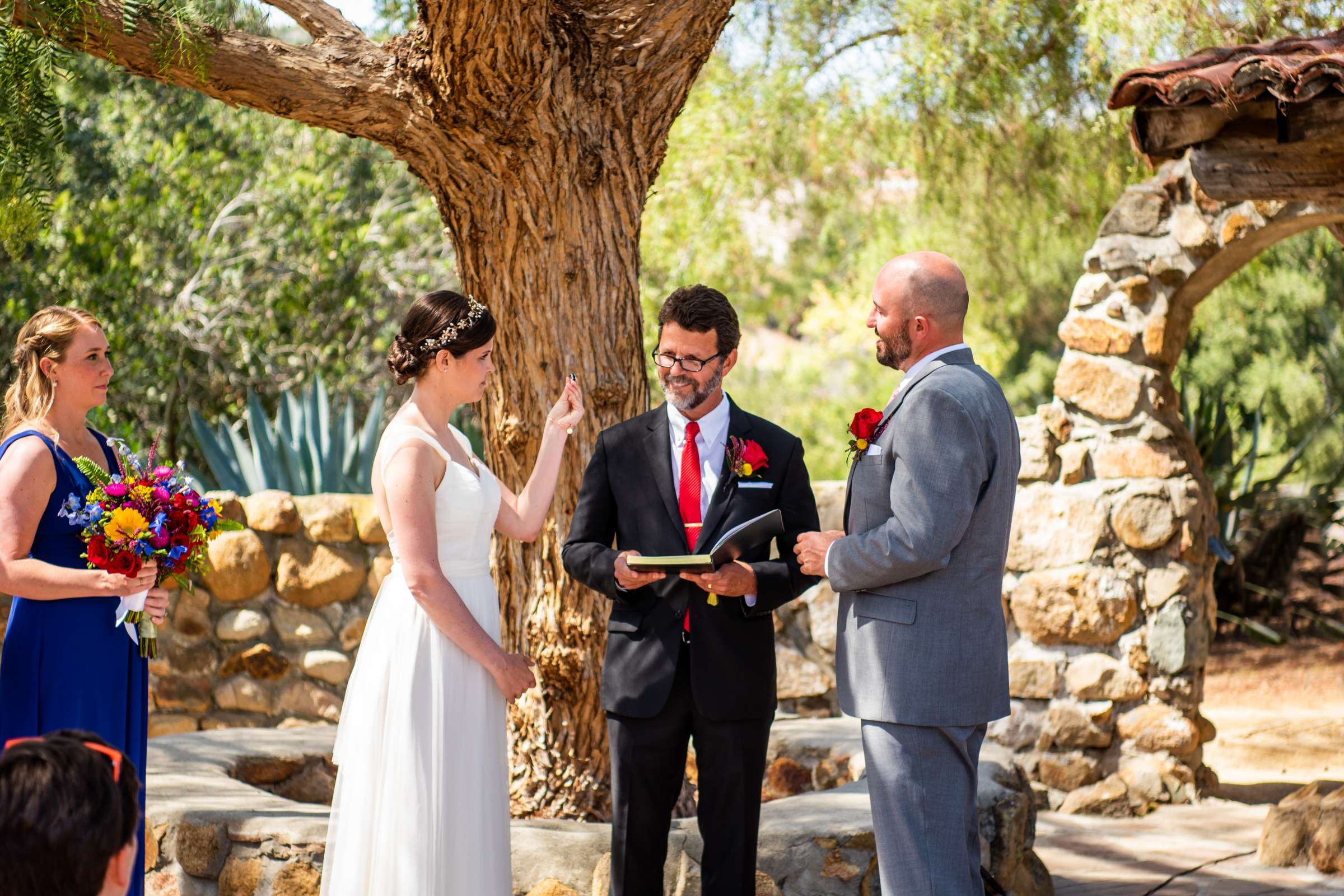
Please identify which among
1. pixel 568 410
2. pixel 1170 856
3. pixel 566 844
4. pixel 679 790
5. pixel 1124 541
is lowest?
pixel 1170 856

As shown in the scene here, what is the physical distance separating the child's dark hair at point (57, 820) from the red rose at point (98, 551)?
1.66 m

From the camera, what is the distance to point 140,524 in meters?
3.32

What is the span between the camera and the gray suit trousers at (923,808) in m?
3.01

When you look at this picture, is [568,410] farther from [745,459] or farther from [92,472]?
[92,472]

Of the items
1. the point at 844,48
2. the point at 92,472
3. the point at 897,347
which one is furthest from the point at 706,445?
the point at 844,48

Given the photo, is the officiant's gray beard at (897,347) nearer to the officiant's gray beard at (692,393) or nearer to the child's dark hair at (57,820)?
the officiant's gray beard at (692,393)

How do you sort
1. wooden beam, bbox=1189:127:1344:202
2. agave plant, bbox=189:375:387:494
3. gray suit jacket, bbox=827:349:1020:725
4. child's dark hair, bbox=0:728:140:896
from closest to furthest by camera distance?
child's dark hair, bbox=0:728:140:896 < gray suit jacket, bbox=827:349:1020:725 < wooden beam, bbox=1189:127:1344:202 < agave plant, bbox=189:375:387:494

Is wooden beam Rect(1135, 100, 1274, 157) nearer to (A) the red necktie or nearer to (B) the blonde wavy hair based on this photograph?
(A) the red necktie

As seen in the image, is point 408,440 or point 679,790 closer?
point 408,440

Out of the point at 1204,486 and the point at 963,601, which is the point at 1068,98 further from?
the point at 963,601

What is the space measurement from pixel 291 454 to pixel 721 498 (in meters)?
4.51

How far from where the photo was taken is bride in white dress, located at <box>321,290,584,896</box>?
3.22 m

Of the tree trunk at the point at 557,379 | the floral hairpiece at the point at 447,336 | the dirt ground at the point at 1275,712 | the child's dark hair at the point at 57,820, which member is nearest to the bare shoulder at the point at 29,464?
the floral hairpiece at the point at 447,336

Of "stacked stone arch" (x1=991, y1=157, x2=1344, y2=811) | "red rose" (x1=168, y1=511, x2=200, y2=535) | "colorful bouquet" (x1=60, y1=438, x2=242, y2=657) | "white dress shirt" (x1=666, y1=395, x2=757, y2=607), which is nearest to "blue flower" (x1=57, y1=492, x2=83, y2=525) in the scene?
"colorful bouquet" (x1=60, y1=438, x2=242, y2=657)
